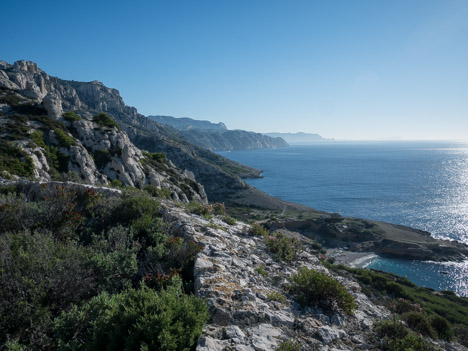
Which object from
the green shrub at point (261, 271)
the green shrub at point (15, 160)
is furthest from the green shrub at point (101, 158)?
the green shrub at point (261, 271)

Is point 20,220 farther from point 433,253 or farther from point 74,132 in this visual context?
point 433,253

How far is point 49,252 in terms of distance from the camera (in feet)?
18.2

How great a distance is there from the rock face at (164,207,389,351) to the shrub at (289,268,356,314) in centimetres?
23

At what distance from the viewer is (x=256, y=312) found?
209 inches

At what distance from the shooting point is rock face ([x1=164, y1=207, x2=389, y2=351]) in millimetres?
4590

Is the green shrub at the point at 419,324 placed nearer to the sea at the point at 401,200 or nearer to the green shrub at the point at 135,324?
the green shrub at the point at 135,324

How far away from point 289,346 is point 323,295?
2668mm

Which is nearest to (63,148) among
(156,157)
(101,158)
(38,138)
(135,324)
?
(38,138)

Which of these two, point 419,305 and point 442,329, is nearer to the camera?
point 442,329

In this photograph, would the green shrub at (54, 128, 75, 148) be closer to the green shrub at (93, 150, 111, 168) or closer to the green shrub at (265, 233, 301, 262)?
the green shrub at (93, 150, 111, 168)

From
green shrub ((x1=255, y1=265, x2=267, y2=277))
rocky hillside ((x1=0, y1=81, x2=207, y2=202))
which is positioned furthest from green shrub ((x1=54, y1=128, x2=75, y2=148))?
green shrub ((x1=255, y1=265, x2=267, y2=277))

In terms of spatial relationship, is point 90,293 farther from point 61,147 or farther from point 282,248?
point 61,147

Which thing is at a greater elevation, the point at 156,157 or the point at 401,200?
the point at 156,157

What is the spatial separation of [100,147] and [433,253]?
6148cm
